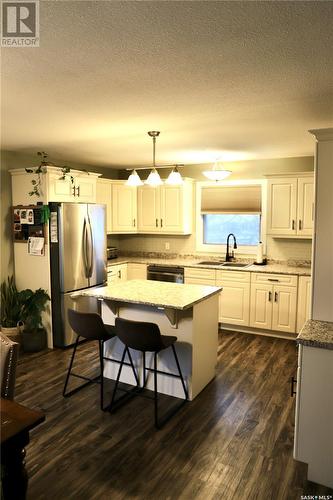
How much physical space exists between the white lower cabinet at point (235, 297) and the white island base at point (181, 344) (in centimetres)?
143

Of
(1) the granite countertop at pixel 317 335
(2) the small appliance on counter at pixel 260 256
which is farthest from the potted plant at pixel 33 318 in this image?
(1) the granite countertop at pixel 317 335

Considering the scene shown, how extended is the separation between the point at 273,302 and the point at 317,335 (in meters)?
2.59

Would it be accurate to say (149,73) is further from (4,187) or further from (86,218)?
(4,187)

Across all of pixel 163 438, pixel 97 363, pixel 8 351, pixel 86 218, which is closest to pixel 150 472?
pixel 163 438

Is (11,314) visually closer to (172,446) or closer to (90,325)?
(90,325)

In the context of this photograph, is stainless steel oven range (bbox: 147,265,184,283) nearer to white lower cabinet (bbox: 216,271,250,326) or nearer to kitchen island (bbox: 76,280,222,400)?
white lower cabinet (bbox: 216,271,250,326)

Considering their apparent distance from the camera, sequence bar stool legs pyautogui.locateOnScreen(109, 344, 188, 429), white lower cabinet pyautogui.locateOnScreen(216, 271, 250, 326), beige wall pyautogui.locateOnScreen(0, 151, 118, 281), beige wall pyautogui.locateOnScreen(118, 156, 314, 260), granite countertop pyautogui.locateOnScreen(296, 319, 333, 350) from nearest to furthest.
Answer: granite countertop pyautogui.locateOnScreen(296, 319, 333, 350)
bar stool legs pyautogui.locateOnScreen(109, 344, 188, 429)
beige wall pyautogui.locateOnScreen(0, 151, 118, 281)
white lower cabinet pyautogui.locateOnScreen(216, 271, 250, 326)
beige wall pyautogui.locateOnScreen(118, 156, 314, 260)

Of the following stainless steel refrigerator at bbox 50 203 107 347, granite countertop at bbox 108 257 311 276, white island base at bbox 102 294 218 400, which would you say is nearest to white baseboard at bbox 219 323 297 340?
granite countertop at bbox 108 257 311 276

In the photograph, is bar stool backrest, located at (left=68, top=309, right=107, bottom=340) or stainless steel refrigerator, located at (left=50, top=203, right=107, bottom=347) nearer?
bar stool backrest, located at (left=68, top=309, right=107, bottom=340)

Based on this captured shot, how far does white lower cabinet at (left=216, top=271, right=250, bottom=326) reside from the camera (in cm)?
482

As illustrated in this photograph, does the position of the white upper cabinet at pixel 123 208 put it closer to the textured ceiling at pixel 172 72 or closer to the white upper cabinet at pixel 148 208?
the white upper cabinet at pixel 148 208

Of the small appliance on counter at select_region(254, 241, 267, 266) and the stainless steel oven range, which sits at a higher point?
the small appliance on counter at select_region(254, 241, 267, 266)

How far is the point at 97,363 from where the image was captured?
12.7 ft

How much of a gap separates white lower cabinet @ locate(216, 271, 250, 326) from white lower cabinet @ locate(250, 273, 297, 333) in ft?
0.27
